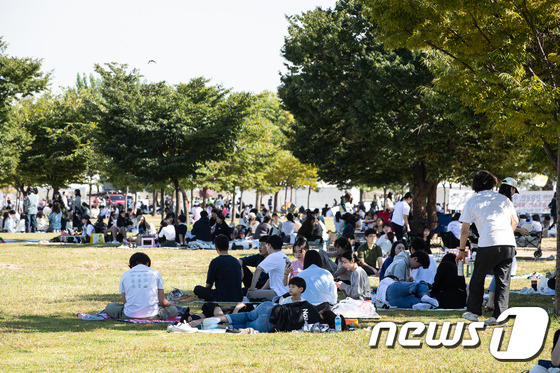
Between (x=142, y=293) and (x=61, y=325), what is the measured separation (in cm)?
122

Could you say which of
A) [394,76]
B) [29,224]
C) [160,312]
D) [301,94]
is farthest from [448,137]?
[29,224]

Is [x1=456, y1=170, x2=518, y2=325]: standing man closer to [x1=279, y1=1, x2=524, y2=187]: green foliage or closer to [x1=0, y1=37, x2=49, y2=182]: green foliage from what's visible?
[x1=279, y1=1, x2=524, y2=187]: green foliage

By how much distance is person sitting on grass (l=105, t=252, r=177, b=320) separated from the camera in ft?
33.4

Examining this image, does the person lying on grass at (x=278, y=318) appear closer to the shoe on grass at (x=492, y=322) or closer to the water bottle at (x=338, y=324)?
the water bottle at (x=338, y=324)

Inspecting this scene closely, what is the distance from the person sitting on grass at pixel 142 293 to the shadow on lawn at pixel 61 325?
254mm

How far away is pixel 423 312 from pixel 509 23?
4545 mm

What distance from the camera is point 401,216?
64.3 ft

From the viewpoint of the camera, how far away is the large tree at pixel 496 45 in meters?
9.91

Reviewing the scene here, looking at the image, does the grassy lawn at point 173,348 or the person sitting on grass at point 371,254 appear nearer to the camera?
the grassy lawn at point 173,348

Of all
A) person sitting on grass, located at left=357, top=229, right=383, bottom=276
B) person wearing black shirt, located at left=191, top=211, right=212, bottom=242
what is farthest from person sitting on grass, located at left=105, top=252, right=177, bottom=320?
person wearing black shirt, located at left=191, top=211, right=212, bottom=242

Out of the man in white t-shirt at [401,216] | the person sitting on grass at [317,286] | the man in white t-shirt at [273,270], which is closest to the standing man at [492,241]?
the person sitting on grass at [317,286]

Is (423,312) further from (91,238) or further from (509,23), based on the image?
(91,238)

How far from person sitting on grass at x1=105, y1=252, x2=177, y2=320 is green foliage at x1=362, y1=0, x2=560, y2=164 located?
201 inches

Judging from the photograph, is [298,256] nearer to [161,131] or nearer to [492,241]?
[492,241]
